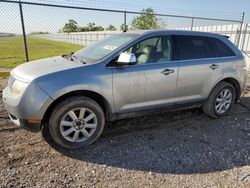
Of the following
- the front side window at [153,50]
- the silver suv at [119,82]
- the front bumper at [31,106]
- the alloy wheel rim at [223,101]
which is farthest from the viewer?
the alloy wheel rim at [223,101]

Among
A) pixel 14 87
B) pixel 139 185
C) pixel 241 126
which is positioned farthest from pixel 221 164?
pixel 14 87

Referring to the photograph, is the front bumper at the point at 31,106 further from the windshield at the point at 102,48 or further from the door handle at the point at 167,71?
the door handle at the point at 167,71

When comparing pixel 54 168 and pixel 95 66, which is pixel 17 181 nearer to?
pixel 54 168

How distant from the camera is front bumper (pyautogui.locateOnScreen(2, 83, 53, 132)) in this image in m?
2.97

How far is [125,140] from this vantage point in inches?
147

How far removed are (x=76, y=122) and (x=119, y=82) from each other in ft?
2.91

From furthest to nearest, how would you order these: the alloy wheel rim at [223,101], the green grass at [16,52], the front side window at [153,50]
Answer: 1. the green grass at [16,52]
2. the alloy wheel rim at [223,101]
3. the front side window at [153,50]

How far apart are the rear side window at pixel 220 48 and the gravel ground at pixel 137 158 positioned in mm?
1457

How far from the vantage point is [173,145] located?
143 inches

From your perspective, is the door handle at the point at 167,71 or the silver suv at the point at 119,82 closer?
the silver suv at the point at 119,82

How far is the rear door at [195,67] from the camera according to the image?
13.2 feet

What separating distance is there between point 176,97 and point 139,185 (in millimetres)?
1883

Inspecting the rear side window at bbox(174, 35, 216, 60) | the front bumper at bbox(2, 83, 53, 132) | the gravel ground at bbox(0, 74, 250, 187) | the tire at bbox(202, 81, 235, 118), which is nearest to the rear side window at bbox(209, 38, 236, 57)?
the rear side window at bbox(174, 35, 216, 60)

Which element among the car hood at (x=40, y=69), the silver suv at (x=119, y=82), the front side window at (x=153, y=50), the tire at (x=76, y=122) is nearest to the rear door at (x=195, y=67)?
the silver suv at (x=119, y=82)
